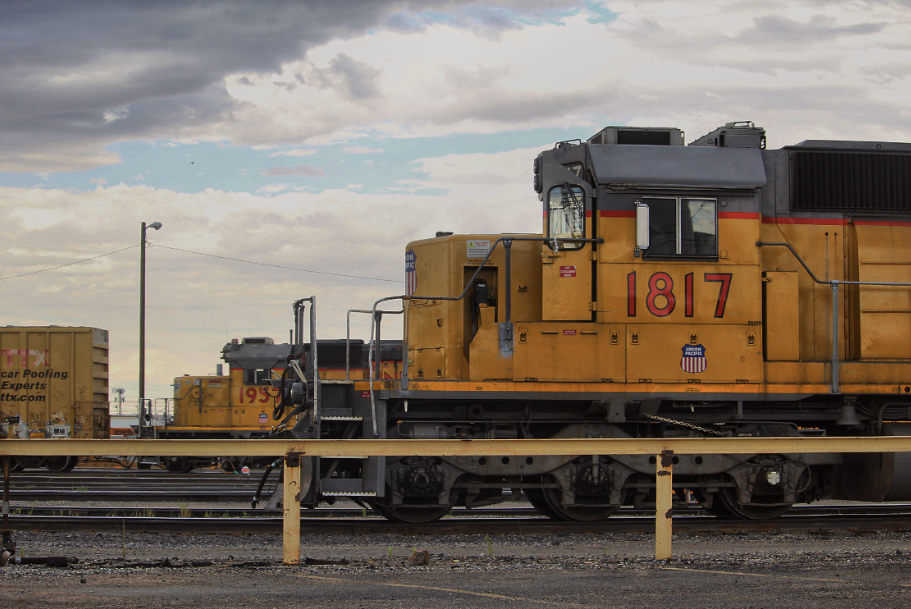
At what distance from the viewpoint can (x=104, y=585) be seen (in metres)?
5.95

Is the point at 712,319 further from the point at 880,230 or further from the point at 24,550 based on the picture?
the point at 24,550

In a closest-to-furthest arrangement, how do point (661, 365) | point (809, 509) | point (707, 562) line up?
point (707, 562)
point (661, 365)
point (809, 509)

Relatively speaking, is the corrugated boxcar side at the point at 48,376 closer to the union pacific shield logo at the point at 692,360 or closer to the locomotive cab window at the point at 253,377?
the locomotive cab window at the point at 253,377

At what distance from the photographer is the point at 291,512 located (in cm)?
687

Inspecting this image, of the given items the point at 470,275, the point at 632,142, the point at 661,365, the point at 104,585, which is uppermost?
the point at 632,142

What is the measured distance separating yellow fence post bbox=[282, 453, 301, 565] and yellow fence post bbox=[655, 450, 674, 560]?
9.50 feet

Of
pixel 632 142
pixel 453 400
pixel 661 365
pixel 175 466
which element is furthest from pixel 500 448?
pixel 175 466

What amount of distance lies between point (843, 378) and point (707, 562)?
352 centimetres

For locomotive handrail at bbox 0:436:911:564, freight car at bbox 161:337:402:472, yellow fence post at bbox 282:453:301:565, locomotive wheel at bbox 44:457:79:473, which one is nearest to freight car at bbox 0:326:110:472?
locomotive wheel at bbox 44:457:79:473

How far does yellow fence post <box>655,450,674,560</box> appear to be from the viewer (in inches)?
276

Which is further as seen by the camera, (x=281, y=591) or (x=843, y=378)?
(x=843, y=378)

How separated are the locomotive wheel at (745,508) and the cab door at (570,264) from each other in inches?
99.4

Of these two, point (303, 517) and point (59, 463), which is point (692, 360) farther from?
point (59, 463)

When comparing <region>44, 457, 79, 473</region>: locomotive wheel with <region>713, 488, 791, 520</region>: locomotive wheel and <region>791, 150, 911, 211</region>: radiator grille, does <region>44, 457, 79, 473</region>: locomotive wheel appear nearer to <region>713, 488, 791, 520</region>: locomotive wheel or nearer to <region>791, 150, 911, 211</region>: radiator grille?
<region>713, 488, 791, 520</region>: locomotive wheel
